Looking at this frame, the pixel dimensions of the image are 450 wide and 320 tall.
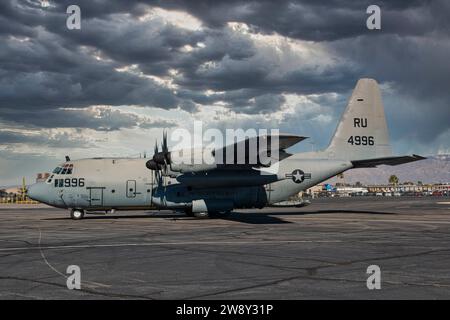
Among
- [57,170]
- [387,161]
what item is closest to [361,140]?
[387,161]

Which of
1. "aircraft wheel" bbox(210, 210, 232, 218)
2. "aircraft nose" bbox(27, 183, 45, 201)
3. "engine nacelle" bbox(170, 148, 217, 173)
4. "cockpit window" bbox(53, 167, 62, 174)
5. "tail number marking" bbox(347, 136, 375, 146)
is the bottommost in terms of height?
"aircraft wheel" bbox(210, 210, 232, 218)

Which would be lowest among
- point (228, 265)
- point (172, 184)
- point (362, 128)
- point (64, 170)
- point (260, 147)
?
point (228, 265)

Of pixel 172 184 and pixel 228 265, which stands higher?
pixel 172 184

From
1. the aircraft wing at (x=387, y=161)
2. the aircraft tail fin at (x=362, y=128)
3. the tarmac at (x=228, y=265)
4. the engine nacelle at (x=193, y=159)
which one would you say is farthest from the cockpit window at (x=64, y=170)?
the aircraft wing at (x=387, y=161)

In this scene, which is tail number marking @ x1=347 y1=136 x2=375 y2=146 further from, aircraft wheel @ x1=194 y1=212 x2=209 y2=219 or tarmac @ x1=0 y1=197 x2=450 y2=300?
tarmac @ x1=0 y1=197 x2=450 y2=300

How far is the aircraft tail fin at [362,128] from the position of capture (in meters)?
33.3

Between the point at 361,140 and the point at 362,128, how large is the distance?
92 cm

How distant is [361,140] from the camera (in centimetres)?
3338

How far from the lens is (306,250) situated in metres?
14.2

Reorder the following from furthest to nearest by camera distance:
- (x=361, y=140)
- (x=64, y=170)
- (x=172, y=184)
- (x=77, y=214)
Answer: (x=361, y=140) → (x=77, y=214) → (x=64, y=170) → (x=172, y=184)

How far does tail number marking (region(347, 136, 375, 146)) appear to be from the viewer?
33312mm

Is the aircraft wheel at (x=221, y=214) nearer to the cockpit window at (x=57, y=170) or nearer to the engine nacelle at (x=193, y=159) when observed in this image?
the engine nacelle at (x=193, y=159)

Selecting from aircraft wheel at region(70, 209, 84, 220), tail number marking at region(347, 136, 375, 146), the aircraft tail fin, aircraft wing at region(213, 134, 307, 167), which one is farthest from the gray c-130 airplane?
tail number marking at region(347, 136, 375, 146)

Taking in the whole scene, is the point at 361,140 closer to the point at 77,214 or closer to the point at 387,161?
the point at 387,161
